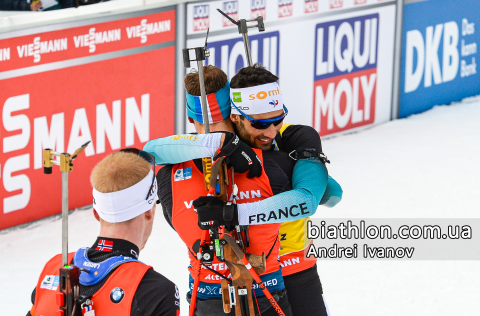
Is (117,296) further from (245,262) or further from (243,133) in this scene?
(243,133)

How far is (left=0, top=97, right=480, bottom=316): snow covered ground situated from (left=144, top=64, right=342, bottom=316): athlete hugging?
2.09 metres

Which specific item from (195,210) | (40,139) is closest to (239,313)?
(195,210)

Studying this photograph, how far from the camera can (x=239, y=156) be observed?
2660mm

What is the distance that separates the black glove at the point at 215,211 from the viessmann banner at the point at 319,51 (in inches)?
195

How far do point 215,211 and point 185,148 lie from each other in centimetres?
28

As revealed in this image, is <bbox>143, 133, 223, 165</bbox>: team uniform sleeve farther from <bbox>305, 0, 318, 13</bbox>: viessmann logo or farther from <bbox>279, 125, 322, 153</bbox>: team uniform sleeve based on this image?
<bbox>305, 0, 318, 13</bbox>: viessmann logo

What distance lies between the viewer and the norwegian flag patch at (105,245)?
2268mm

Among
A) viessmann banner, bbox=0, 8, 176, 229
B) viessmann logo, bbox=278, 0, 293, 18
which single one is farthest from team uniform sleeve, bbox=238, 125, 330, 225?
viessmann logo, bbox=278, 0, 293, 18

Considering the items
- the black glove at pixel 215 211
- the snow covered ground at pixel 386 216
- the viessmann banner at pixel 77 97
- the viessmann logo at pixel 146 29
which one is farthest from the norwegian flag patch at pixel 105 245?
the viessmann logo at pixel 146 29

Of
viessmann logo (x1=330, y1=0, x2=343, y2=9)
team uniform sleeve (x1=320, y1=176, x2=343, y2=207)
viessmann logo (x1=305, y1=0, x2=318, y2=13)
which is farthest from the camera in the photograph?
viessmann logo (x1=330, y1=0, x2=343, y2=9)

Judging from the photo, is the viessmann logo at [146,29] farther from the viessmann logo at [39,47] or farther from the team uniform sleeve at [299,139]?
the team uniform sleeve at [299,139]

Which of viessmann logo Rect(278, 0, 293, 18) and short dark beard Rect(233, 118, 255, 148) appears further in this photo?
viessmann logo Rect(278, 0, 293, 18)

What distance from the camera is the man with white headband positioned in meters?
2.16

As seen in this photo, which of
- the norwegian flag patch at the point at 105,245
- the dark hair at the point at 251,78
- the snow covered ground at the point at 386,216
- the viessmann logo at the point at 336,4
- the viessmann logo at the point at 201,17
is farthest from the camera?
the viessmann logo at the point at 336,4
